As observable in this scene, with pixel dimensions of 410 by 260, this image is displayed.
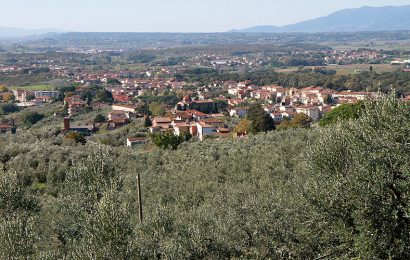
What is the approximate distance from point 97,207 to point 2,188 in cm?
435

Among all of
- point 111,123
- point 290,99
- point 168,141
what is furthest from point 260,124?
point 290,99

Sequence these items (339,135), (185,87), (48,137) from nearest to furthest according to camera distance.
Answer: (339,135)
(48,137)
(185,87)

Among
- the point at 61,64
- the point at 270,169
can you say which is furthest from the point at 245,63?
the point at 270,169

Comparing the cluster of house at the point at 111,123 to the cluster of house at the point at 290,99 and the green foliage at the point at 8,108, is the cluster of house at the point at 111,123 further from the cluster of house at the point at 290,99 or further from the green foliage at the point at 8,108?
the cluster of house at the point at 290,99

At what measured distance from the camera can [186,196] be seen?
20.5 metres

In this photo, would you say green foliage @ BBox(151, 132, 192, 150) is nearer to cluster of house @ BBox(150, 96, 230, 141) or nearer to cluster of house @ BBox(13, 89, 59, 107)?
cluster of house @ BBox(150, 96, 230, 141)

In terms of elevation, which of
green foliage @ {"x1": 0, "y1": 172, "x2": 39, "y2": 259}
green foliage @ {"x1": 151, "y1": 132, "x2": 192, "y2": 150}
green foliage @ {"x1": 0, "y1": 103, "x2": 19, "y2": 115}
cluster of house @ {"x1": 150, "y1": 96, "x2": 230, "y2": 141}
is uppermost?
green foliage @ {"x1": 0, "y1": 172, "x2": 39, "y2": 259}

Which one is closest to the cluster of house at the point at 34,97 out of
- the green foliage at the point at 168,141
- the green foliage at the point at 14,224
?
the green foliage at the point at 168,141

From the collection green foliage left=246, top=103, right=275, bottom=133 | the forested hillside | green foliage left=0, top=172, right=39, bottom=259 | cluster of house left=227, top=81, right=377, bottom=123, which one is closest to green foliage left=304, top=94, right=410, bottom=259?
the forested hillside

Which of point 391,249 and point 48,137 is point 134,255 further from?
point 48,137

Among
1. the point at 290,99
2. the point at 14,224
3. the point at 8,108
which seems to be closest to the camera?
the point at 14,224

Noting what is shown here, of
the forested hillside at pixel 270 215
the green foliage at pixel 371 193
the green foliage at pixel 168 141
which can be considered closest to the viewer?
the green foliage at pixel 371 193

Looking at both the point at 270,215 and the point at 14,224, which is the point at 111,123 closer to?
the point at 14,224

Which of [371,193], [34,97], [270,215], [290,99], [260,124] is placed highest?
[371,193]
